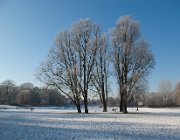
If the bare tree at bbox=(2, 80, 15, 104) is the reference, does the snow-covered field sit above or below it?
below

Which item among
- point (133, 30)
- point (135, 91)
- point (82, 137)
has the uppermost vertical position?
point (133, 30)

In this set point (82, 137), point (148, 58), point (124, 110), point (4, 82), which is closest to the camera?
point (82, 137)

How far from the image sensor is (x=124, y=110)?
4556cm

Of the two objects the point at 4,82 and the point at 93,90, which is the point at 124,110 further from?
the point at 4,82

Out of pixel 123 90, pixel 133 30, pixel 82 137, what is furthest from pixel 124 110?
pixel 82 137

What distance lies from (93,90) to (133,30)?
10.8 m

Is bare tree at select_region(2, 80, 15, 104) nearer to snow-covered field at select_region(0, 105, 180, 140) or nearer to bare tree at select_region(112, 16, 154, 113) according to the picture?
bare tree at select_region(112, 16, 154, 113)

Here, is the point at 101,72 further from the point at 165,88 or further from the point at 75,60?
the point at 165,88

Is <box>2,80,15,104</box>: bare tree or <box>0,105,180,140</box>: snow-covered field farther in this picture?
<box>2,80,15,104</box>: bare tree

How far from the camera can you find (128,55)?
1695 inches

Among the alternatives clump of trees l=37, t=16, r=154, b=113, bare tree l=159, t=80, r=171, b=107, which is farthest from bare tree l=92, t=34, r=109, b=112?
bare tree l=159, t=80, r=171, b=107

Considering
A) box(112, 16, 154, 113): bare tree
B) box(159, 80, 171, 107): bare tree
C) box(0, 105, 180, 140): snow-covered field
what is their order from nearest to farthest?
box(0, 105, 180, 140): snow-covered field, box(112, 16, 154, 113): bare tree, box(159, 80, 171, 107): bare tree

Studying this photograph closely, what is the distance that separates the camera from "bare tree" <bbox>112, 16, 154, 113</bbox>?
42.5m

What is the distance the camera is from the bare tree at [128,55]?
42.5 m
